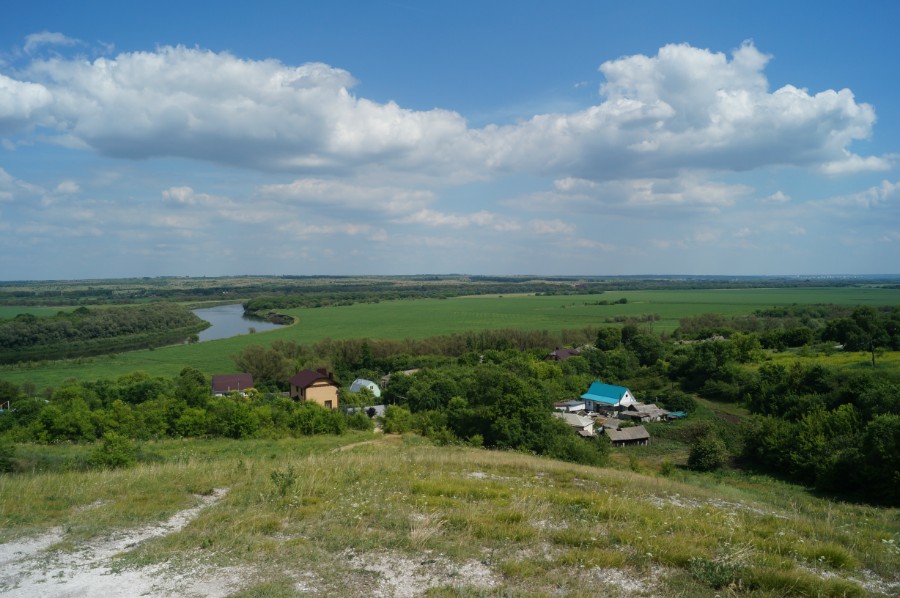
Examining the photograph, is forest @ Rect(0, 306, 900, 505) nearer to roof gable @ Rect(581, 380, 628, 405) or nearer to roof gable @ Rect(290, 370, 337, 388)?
roof gable @ Rect(581, 380, 628, 405)

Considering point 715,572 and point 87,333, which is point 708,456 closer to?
point 715,572

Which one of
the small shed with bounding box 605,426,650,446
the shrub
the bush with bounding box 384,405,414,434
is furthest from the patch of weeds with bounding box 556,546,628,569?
the small shed with bounding box 605,426,650,446

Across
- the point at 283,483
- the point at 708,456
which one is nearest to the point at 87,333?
the point at 708,456

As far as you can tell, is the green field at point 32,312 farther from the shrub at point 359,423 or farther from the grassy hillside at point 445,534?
the grassy hillside at point 445,534

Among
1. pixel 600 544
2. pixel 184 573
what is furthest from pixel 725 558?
pixel 184 573

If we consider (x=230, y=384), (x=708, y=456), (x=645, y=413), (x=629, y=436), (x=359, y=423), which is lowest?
(x=645, y=413)

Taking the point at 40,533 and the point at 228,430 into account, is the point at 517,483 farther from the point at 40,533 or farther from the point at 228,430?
the point at 228,430
